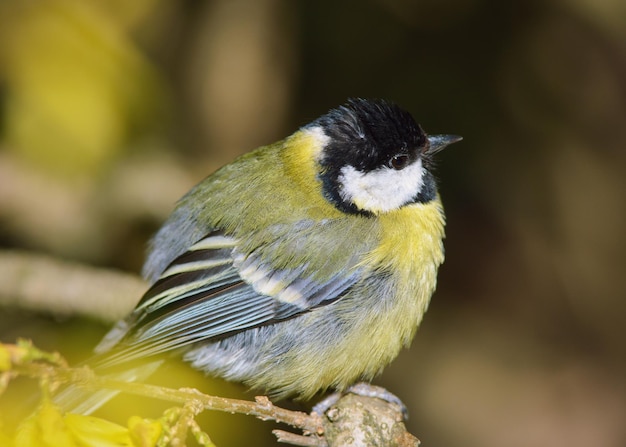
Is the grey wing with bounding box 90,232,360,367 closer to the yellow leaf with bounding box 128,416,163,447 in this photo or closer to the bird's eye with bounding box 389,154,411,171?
the bird's eye with bounding box 389,154,411,171

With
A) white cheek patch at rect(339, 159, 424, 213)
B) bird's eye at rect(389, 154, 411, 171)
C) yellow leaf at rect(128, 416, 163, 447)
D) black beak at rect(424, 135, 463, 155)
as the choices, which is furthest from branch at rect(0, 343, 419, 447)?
black beak at rect(424, 135, 463, 155)

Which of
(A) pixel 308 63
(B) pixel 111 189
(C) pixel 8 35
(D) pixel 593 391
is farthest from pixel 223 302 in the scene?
(D) pixel 593 391

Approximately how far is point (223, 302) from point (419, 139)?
87 cm

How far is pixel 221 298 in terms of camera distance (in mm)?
2334

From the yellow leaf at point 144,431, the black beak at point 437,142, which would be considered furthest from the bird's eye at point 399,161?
the yellow leaf at point 144,431

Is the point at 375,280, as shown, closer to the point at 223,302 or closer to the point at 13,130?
the point at 223,302

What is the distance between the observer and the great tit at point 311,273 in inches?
91.3

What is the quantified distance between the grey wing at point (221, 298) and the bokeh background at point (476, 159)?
4.44 feet

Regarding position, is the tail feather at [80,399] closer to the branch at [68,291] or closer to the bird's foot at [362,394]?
the branch at [68,291]

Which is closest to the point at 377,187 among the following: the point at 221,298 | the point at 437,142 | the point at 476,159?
the point at 437,142

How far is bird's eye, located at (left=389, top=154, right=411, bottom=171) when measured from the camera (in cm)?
246

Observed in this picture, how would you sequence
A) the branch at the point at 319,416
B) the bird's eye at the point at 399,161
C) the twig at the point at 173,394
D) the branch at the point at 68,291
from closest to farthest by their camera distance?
the twig at the point at 173,394 → the branch at the point at 319,416 → the bird's eye at the point at 399,161 → the branch at the point at 68,291

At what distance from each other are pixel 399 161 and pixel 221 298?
76 cm

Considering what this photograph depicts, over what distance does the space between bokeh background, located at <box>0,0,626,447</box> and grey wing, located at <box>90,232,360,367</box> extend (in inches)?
53.3
